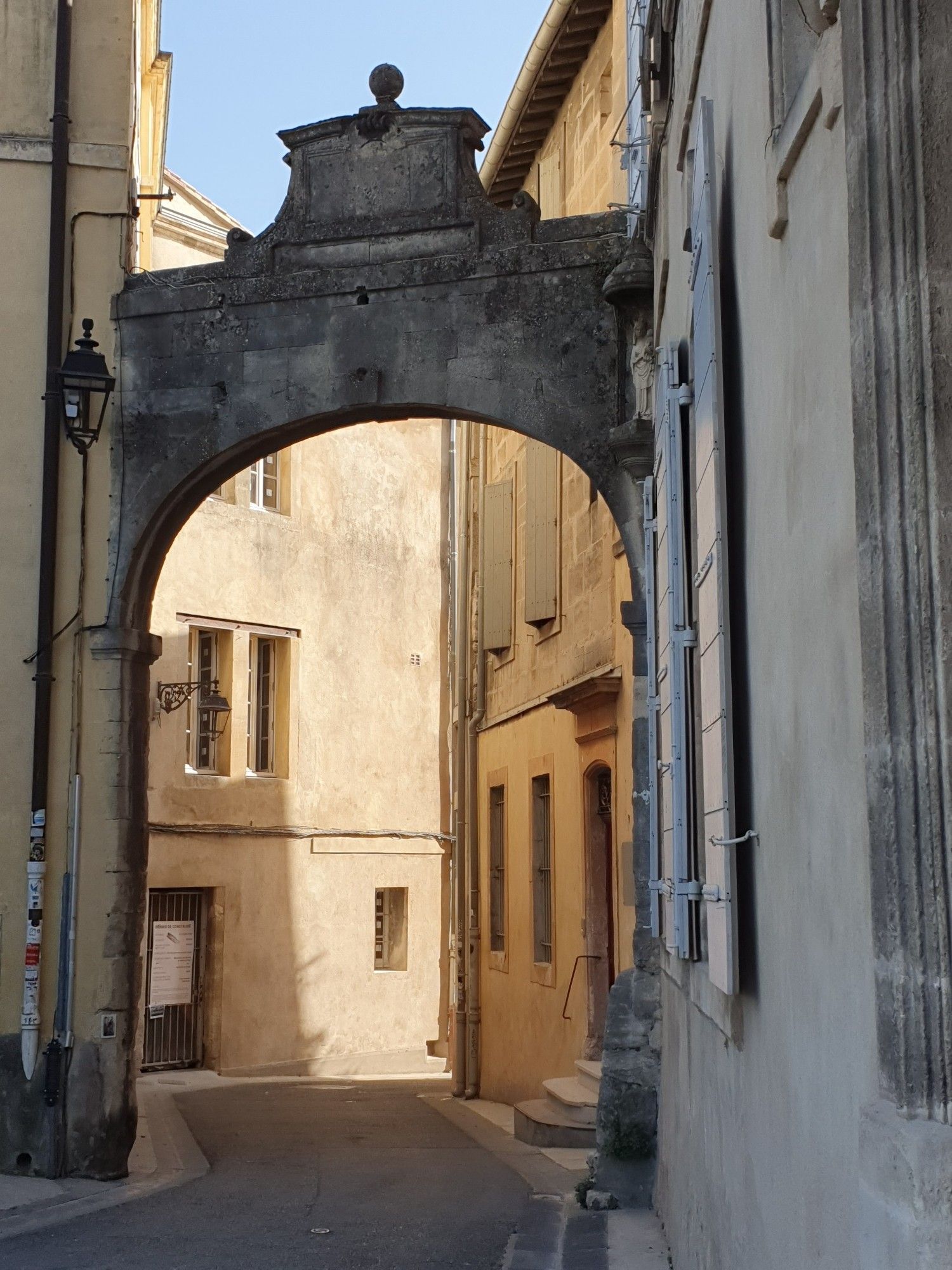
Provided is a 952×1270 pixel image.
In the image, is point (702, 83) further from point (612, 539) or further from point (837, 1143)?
point (612, 539)

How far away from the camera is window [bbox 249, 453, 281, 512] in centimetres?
1905

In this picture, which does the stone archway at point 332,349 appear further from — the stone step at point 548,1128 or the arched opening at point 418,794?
the stone step at point 548,1128

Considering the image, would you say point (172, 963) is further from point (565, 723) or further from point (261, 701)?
point (565, 723)

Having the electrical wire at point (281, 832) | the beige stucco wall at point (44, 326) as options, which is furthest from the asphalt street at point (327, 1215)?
the electrical wire at point (281, 832)

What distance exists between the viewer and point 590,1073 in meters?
11.0

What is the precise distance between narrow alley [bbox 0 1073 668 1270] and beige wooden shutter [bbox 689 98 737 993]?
107 inches

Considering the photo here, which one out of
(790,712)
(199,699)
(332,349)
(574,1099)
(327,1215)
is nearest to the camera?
(790,712)

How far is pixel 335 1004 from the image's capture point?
1925 centimetres

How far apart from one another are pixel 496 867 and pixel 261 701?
4290mm

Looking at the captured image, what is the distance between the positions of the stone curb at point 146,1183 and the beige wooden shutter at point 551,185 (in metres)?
8.10

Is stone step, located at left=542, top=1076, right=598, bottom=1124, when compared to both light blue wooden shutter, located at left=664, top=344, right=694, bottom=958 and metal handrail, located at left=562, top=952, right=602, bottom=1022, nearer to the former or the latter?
metal handrail, located at left=562, top=952, right=602, bottom=1022

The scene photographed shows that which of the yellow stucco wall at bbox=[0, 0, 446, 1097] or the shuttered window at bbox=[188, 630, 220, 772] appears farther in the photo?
the shuttered window at bbox=[188, 630, 220, 772]

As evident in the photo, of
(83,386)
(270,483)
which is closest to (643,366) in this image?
(83,386)

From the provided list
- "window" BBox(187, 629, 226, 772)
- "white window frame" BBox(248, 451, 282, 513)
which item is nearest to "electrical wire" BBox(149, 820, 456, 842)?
"window" BBox(187, 629, 226, 772)
